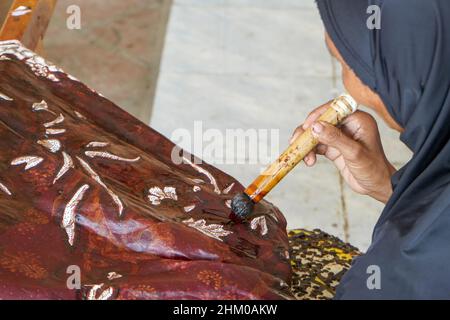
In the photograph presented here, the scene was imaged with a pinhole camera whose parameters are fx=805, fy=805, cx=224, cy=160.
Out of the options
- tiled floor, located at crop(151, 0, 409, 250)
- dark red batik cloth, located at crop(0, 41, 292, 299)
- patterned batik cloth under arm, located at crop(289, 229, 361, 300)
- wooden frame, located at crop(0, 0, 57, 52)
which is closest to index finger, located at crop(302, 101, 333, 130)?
dark red batik cloth, located at crop(0, 41, 292, 299)

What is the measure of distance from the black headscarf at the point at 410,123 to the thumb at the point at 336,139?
0.13 meters

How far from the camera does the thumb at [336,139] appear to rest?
53.4 inches

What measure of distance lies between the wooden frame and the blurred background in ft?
3.68

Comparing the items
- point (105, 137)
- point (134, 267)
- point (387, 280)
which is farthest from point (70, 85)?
point (387, 280)

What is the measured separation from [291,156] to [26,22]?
0.65 metres

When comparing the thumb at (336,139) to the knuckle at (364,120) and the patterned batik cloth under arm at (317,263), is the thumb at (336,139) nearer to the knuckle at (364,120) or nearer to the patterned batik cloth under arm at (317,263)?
the knuckle at (364,120)

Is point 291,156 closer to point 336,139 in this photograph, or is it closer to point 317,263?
point 336,139

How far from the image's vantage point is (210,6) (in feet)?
11.7

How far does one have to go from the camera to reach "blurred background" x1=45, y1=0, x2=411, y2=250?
271cm

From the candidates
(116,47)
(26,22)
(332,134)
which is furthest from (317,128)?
(116,47)

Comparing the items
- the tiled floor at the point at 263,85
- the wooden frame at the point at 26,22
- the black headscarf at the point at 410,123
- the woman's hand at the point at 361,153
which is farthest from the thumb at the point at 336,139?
the tiled floor at the point at 263,85

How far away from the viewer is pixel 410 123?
123 centimetres

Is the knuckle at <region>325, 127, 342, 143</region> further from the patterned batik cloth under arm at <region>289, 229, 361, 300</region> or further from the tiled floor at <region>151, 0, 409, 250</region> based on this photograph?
the tiled floor at <region>151, 0, 409, 250</region>

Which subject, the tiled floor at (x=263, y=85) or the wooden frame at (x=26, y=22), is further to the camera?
the tiled floor at (x=263, y=85)
